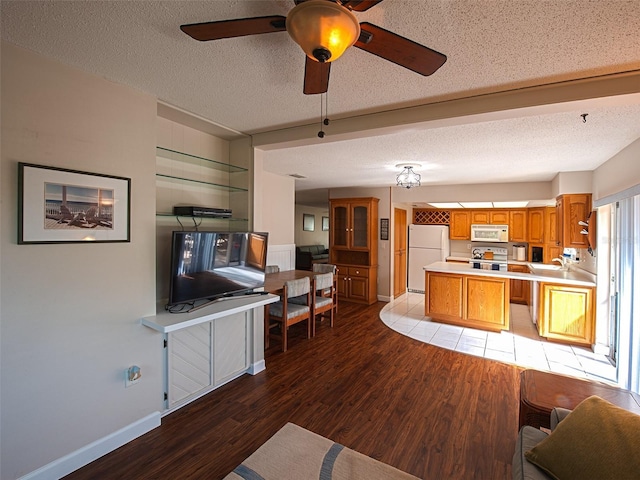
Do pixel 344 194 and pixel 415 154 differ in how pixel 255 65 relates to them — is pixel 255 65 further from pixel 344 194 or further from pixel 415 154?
pixel 344 194

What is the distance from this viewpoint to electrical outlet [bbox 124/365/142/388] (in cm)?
205

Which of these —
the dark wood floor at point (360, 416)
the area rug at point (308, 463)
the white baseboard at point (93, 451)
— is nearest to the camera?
the white baseboard at point (93, 451)

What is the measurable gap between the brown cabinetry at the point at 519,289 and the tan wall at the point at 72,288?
6.38 meters

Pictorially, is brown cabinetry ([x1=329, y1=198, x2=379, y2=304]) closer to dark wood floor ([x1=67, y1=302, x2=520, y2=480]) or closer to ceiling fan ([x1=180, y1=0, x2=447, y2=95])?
dark wood floor ([x1=67, y1=302, x2=520, y2=480])

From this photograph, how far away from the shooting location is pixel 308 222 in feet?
33.6

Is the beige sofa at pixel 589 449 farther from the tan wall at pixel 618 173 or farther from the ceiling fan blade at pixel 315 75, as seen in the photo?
the tan wall at pixel 618 173

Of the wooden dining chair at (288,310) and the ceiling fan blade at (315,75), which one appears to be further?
the wooden dining chair at (288,310)

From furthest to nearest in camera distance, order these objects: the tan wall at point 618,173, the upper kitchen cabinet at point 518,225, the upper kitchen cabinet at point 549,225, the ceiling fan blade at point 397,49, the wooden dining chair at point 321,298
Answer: the upper kitchen cabinet at point 518,225 < the upper kitchen cabinet at point 549,225 < the wooden dining chair at point 321,298 < the tan wall at point 618,173 < the ceiling fan blade at point 397,49

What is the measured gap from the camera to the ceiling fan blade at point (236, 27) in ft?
3.67

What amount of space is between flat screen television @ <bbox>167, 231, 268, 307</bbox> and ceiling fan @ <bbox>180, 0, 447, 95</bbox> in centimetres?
154

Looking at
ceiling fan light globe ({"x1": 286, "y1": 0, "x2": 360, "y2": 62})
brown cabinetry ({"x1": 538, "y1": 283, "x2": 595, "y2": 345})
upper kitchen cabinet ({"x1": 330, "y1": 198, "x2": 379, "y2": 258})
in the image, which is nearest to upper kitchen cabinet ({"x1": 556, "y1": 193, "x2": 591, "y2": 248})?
brown cabinetry ({"x1": 538, "y1": 283, "x2": 595, "y2": 345})

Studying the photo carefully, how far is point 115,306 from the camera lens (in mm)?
1992

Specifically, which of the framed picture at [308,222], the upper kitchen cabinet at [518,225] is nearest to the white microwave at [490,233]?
the upper kitchen cabinet at [518,225]

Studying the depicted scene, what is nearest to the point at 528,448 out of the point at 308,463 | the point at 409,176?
the point at 308,463
